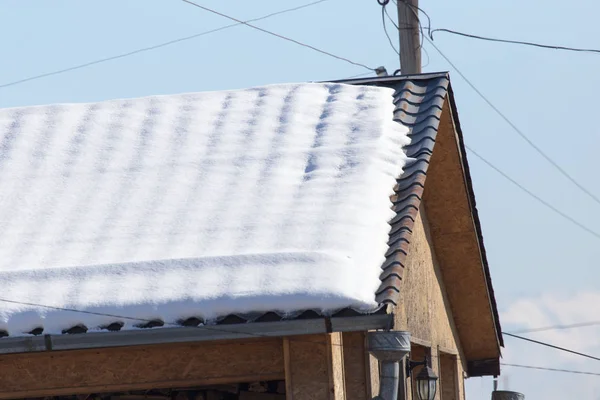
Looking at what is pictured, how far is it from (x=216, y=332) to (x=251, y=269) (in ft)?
1.53

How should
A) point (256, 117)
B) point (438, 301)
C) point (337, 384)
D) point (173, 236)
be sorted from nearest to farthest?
point (337, 384)
point (173, 236)
point (256, 117)
point (438, 301)

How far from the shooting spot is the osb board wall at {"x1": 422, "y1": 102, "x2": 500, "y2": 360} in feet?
32.3

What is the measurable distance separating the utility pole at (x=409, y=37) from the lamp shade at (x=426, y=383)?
7094 millimetres

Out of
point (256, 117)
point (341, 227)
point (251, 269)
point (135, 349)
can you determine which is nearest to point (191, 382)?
point (135, 349)

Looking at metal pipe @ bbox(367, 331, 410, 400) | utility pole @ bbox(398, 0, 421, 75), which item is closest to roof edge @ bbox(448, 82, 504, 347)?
metal pipe @ bbox(367, 331, 410, 400)

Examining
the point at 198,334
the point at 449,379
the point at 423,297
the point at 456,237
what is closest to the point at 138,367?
the point at 198,334

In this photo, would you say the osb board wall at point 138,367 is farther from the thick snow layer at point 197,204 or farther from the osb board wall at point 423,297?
the osb board wall at point 423,297

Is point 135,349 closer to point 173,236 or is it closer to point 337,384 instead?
point 173,236

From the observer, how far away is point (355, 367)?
7684mm

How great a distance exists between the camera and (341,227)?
7613mm

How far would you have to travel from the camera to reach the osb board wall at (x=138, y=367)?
7465mm

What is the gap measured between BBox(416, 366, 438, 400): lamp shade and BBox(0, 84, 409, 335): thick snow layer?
162cm

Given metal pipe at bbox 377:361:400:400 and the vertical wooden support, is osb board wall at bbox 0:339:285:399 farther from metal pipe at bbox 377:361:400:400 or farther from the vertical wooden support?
metal pipe at bbox 377:361:400:400

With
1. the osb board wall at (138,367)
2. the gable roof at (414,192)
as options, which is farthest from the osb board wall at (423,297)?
the osb board wall at (138,367)
